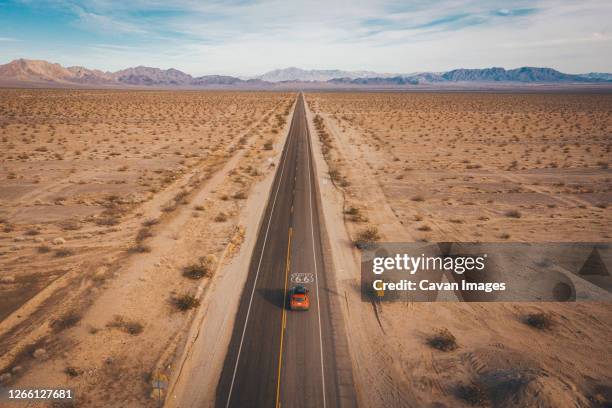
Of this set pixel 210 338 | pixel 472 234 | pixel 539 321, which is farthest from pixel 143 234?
pixel 539 321

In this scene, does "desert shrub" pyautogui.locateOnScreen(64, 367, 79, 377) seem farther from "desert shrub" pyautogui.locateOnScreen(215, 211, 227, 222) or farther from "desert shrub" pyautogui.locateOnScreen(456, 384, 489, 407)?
"desert shrub" pyautogui.locateOnScreen(215, 211, 227, 222)

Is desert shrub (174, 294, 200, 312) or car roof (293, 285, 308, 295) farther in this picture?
desert shrub (174, 294, 200, 312)

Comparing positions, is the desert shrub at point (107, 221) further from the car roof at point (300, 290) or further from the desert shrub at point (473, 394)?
the desert shrub at point (473, 394)

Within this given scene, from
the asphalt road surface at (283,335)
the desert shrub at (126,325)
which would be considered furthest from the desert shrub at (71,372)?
the asphalt road surface at (283,335)

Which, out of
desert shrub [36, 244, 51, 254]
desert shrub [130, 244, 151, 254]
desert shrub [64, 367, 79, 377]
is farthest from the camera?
desert shrub [130, 244, 151, 254]

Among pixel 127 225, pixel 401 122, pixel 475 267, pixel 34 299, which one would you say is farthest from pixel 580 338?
pixel 401 122

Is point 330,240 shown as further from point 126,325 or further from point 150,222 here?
point 150,222

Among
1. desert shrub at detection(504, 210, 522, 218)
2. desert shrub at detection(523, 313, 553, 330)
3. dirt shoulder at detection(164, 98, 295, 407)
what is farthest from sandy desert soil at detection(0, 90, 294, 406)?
desert shrub at detection(504, 210, 522, 218)

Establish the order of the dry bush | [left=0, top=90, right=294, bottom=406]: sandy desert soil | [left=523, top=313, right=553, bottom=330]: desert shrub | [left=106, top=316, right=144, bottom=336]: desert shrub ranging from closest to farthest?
1. [left=0, top=90, right=294, bottom=406]: sandy desert soil
2. [left=106, top=316, right=144, bottom=336]: desert shrub
3. [left=523, top=313, right=553, bottom=330]: desert shrub
4. the dry bush
